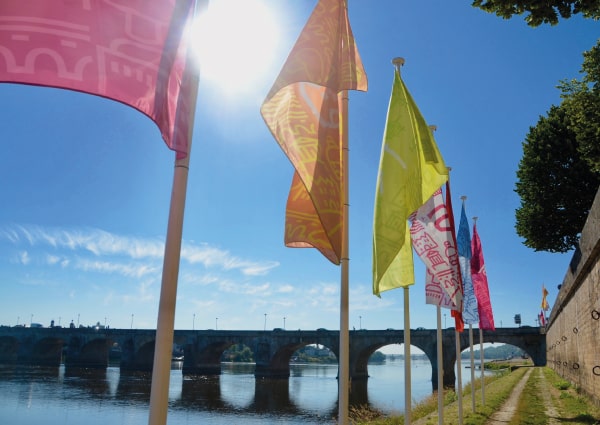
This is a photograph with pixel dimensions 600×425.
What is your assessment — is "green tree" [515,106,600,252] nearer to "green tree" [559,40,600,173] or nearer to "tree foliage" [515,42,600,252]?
"tree foliage" [515,42,600,252]

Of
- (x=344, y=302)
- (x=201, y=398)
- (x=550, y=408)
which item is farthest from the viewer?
(x=201, y=398)

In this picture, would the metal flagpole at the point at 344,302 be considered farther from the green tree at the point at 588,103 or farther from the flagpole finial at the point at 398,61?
the green tree at the point at 588,103

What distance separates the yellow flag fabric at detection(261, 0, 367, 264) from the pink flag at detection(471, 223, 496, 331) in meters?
11.0

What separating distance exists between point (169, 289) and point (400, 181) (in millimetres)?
4597

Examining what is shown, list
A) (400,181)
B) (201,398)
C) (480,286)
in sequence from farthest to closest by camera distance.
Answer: (201,398), (480,286), (400,181)

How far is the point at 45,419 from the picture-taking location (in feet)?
95.1

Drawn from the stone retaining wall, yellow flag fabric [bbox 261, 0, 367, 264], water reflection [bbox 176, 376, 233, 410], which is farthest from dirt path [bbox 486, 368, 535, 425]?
water reflection [bbox 176, 376, 233, 410]

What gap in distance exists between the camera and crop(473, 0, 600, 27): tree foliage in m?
9.12

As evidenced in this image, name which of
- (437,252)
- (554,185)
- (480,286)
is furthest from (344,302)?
(554,185)

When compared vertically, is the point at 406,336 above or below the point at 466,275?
below

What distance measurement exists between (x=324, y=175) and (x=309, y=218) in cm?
82

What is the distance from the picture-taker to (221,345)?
72.2 m

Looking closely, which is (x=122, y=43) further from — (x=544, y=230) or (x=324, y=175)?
(x=544, y=230)

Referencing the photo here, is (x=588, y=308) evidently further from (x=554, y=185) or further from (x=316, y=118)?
(x=554, y=185)
